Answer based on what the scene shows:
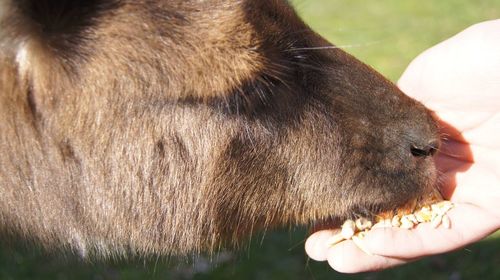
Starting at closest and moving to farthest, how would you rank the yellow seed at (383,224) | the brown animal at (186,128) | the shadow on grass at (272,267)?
the brown animal at (186,128) → the yellow seed at (383,224) → the shadow on grass at (272,267)

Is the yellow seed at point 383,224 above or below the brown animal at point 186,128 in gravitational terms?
below

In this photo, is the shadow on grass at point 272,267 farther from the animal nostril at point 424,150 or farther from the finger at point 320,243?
the animal nostril at point 424,150

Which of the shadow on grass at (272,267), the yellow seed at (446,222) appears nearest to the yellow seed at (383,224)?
the yellow seed at (446,222)

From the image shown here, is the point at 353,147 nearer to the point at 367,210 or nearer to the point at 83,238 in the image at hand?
the point at 367,210

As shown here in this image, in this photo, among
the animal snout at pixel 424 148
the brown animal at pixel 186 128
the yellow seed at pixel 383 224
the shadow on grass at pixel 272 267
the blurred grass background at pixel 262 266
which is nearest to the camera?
the brown animal at pixel 186 128

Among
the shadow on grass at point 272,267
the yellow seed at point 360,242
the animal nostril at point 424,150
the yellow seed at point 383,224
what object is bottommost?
the shadow on grass at point 272,267

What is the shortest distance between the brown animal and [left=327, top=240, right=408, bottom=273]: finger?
17 cm

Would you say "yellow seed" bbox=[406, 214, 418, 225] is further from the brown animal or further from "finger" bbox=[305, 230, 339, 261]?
"finger" bbox=[305, 230, 339, 261]

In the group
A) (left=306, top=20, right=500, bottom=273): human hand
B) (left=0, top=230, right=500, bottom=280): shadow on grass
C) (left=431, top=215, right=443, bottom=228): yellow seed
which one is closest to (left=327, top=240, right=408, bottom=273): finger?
(left=306, top=20, right=500, bottom=273): human hand

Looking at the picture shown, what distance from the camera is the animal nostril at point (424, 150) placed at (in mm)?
3434

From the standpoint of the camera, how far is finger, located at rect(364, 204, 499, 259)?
3474mm

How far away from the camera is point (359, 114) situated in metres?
3.41

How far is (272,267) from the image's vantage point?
5.58 metres

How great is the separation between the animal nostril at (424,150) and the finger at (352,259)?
52 cm
